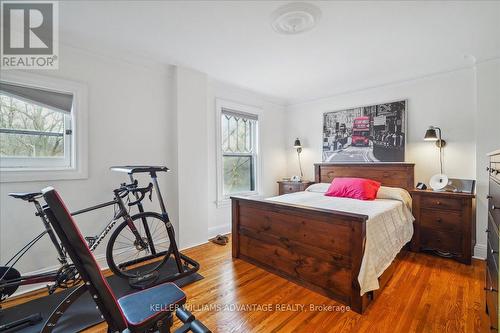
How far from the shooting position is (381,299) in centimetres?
208

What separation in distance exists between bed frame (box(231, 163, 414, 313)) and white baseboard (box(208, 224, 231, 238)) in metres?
0.92

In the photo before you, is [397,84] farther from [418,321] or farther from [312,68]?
[418,321]

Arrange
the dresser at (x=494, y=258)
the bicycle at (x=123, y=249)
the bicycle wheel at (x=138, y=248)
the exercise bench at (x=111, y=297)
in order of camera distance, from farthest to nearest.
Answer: the bicycle wheel at (x=138, y=248) → the bicycle at (x=123, y=249) → the dresser at (x=494, y=258) → the exercise bench at (x=111, y=297)

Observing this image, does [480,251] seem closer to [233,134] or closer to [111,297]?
[233,134]

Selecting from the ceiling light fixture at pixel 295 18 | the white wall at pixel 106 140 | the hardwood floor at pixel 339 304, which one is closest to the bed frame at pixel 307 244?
the hardwood floor at pixel 339 304

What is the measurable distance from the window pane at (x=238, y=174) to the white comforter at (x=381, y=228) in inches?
61.3

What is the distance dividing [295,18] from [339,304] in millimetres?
2523

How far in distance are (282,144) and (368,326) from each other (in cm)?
375

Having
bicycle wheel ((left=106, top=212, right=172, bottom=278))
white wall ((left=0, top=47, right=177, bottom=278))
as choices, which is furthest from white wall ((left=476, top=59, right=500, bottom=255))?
white wall ((left=0, top=47, right=177, bottom=278))

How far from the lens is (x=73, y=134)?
8.36 feet

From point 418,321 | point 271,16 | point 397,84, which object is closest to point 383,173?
point 397,84

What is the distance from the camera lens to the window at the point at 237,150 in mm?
4047

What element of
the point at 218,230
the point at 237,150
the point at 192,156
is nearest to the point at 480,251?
the point at 218,230

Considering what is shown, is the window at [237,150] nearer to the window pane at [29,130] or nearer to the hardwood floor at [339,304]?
the hardwood floor at [339,304]
